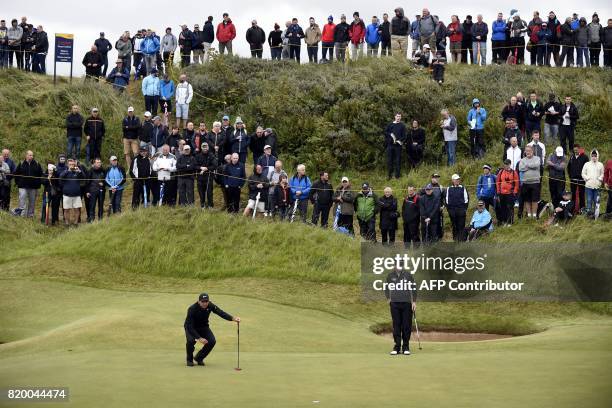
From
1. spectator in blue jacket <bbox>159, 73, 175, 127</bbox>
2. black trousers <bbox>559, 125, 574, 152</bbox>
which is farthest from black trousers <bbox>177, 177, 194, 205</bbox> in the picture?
black trousers <bbox>559, 125, 574, 152</bbox>

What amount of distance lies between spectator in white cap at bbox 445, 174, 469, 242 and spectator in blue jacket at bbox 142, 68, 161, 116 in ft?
45.1

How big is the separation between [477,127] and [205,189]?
1058cm

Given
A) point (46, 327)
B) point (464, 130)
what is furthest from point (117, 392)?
point (464, 130)

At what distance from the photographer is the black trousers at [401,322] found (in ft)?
Result: 91.6

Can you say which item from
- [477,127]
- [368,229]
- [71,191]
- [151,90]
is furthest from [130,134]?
[477,127]

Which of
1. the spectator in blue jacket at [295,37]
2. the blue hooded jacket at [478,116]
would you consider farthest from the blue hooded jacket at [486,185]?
the spectator in blue jacket at [295,37]

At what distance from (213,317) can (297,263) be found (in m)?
6.07

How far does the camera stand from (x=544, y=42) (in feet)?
172

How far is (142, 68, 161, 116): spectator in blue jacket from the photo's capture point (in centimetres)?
4731

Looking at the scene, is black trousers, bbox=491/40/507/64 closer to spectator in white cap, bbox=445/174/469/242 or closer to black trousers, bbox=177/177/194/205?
spectator in white cap, bbox=445/174/469/242

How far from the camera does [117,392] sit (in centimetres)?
2170

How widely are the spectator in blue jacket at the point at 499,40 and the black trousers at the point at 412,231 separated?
15.6 m

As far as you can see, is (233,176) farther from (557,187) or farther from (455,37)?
(455,37)

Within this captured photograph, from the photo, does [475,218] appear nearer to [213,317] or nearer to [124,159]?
[213,317]
